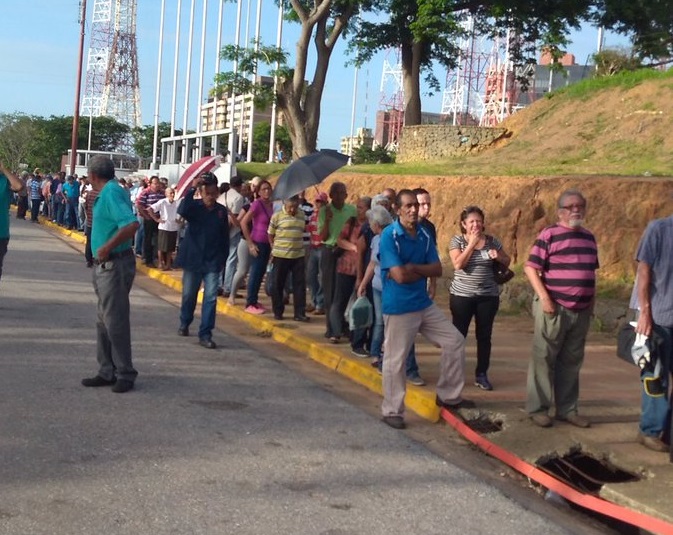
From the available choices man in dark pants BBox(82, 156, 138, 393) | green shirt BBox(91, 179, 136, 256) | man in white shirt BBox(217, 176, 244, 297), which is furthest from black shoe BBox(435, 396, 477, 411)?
man in white shirt BBox(217, 176, 244, 297)

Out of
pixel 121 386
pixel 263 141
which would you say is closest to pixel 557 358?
pixel 121 386

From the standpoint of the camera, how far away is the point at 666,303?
6664mm

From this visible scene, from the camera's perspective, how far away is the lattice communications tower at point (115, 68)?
10612cm

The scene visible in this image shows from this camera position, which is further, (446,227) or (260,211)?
(446,227)

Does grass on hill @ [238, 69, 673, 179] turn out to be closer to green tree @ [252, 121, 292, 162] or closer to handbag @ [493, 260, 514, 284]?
handbag @ [493, 260, 514, 284]

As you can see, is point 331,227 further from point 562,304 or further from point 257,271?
point 562,304

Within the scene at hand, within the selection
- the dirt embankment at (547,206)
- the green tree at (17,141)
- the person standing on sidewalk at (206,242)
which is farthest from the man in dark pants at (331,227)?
the green tree at (17,141)

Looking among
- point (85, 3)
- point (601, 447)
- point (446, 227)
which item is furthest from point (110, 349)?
point (85, 3)

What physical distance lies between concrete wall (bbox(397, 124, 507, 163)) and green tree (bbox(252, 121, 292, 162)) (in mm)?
45099

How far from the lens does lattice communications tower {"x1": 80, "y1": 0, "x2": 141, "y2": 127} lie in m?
106

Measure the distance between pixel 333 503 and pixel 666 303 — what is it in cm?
283

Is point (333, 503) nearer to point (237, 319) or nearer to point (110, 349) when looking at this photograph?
point (110, 349)

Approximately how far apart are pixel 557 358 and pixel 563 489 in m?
1.60

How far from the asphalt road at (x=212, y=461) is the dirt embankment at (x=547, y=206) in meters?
5.63
